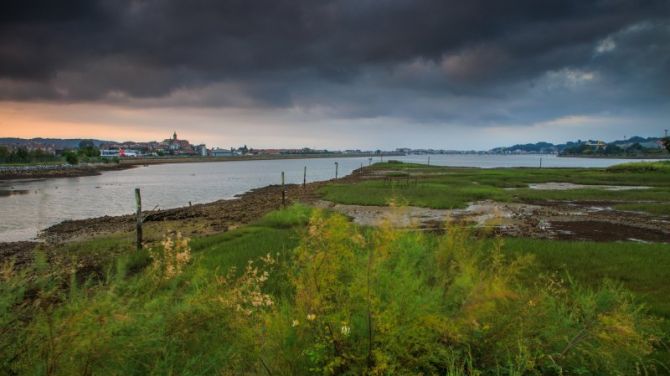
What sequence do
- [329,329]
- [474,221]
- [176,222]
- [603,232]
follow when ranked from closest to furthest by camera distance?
1. [329,329]
2. [603,232]
3. [474,221]
4. [176,222]

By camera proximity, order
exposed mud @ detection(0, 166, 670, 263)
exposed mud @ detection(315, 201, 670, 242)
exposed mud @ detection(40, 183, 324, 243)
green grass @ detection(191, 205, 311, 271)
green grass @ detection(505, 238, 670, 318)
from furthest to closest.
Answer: exposed mud @ detection(40, 183, 324, 243) → exposed mud @ detection(0, 166, 670, 263) → exposed mud @ detection(315, 201, 670, 242) → green grass @ detection(191, 205, 311, 271) → green grass @ detection(505, 238, 670, 318)

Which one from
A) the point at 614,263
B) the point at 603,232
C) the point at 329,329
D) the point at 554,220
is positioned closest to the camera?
the point at 329,329

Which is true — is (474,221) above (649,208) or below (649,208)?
below

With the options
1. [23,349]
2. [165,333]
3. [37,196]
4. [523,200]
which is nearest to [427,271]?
[165,333]

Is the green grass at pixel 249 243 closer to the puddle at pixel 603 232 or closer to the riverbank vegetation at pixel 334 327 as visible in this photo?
the riverbank vegetation at pixel 334 327

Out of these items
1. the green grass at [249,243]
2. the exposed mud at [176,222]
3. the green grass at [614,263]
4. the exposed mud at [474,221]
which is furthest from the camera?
the exposed mud at [176,222]

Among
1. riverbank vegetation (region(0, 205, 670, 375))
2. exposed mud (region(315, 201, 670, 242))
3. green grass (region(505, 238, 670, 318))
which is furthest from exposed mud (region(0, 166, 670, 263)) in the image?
riverbank vegetation (region(0, 205, 670, 375))

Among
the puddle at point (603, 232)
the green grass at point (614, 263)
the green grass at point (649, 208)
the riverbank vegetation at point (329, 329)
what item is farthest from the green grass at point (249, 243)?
the green grass at point (649, 208)

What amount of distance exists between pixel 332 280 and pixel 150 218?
26977 mm

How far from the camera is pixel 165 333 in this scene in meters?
4.27

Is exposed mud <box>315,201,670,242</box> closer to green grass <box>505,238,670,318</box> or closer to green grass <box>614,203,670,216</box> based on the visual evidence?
green grass <box>614,203,670,216</box>

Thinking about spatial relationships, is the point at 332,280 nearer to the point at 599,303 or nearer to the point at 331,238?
the point at 331,238

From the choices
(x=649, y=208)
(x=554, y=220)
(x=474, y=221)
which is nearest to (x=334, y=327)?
(x=474, y=221)

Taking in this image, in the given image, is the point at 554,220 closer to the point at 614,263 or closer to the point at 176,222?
the point at 614,263
